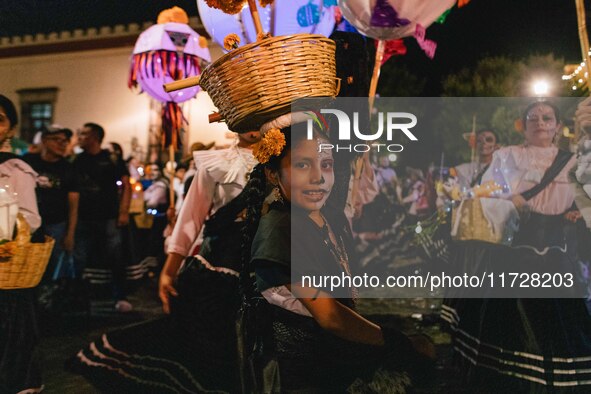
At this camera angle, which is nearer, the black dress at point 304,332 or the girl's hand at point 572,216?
the black dress at point 304,332

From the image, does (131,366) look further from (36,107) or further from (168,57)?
(36,107)

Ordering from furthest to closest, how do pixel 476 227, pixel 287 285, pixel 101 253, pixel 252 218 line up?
pixel 101 253 < pixel 476 227 < pixel 252 218 < pixel 287 285

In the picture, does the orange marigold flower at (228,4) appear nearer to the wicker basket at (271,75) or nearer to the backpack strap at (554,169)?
the wicker basket at (271,75)

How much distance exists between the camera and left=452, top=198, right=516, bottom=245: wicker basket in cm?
455

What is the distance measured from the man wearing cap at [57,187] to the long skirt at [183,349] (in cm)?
347

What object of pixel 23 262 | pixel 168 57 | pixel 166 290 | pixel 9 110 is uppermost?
pixel 168 57

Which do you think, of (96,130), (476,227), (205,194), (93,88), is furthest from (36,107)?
(205,194)

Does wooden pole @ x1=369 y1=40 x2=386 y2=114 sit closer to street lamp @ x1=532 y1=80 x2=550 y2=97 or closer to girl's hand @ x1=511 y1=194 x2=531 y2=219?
girl's hand @ x1=511 y1=194 x2=531 y2=219

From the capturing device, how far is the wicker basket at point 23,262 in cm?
340

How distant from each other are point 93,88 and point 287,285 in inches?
977

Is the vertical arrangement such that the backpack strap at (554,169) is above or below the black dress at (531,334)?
above

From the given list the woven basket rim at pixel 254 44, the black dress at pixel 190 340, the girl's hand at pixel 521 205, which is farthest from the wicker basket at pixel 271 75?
the girl's hand at pixel 521 205

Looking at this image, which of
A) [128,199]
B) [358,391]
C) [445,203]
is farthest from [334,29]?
[445,203]

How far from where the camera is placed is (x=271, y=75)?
2096 millimetres
